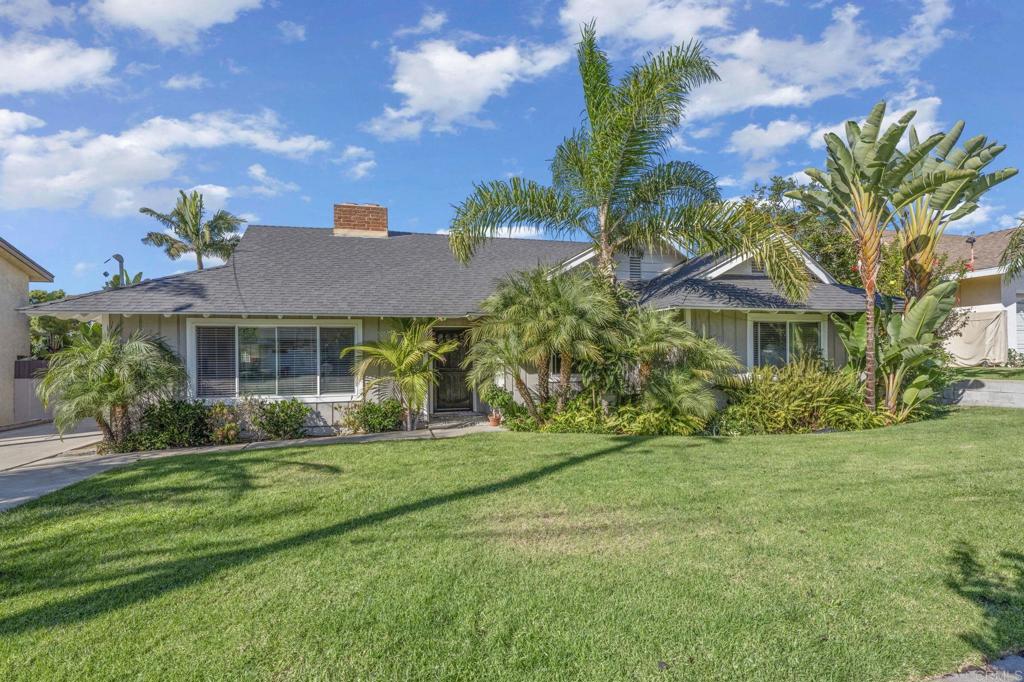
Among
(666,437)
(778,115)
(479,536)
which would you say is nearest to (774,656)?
(479,536)

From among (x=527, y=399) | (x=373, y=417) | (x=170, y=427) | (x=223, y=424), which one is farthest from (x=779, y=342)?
(x=170, y=427)

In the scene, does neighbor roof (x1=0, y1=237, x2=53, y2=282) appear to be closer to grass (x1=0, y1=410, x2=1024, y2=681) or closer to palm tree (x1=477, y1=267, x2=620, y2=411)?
grass (x1=0, y1=410, x2=1024, y2=681)

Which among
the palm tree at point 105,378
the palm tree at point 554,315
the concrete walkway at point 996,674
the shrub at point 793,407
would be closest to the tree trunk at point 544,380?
the palm tree at point 554,315

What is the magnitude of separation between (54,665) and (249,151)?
1551cm

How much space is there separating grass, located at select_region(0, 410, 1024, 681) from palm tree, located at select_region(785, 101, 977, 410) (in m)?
4.84

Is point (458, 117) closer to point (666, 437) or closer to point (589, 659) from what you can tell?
point (666, 437)

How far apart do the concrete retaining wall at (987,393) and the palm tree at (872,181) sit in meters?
4.11

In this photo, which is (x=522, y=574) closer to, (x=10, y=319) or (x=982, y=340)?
(x=10, y=319)

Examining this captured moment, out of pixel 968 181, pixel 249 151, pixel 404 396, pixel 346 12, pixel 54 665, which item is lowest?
pixel 54 665

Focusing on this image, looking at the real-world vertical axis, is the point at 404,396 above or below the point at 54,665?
above

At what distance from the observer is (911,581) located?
12.9ft

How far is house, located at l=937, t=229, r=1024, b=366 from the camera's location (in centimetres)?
1936

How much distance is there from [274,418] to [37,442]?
502cm

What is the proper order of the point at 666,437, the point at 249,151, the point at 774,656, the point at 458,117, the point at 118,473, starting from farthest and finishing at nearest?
1. the point at 458,117
2. the point at 249,151
3. the point at 666,437
4. the point at 118,473
5. the point at 774,656
